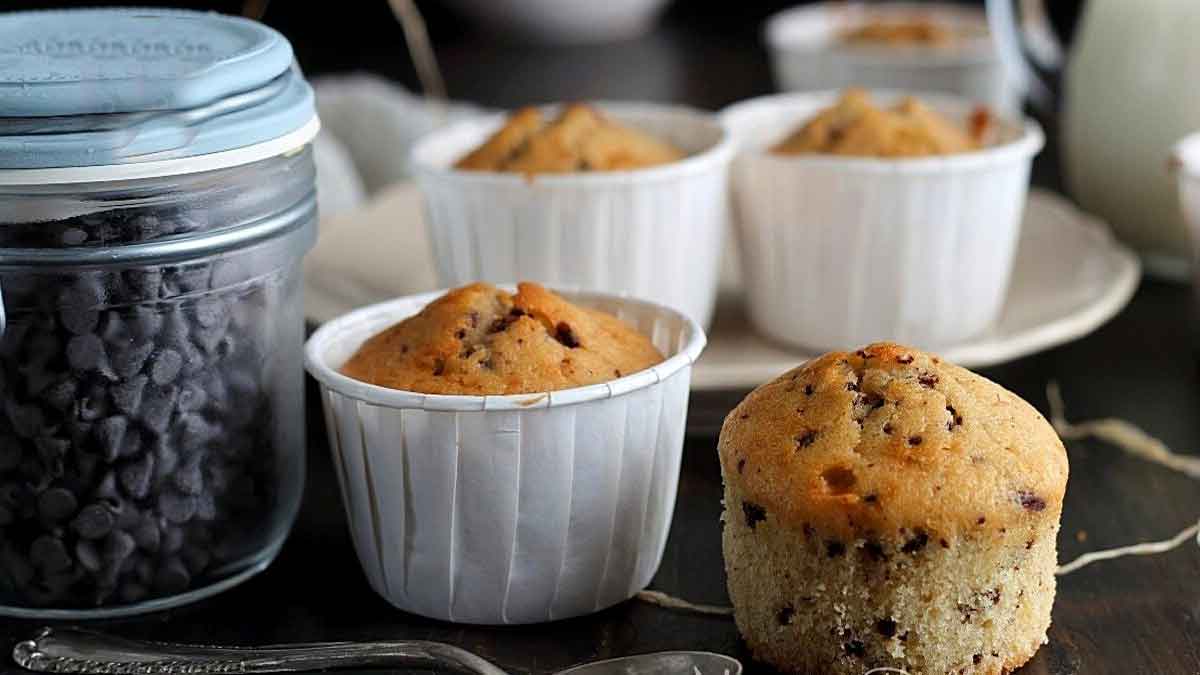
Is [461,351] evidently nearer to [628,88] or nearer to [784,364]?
[784,364]

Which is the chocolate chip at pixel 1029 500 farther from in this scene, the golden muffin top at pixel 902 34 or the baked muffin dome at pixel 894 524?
the golden muffin top at pixel 902 34

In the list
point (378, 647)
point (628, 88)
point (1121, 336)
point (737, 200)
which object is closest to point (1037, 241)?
point (1121, 336)

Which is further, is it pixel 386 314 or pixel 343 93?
pixel 343 93

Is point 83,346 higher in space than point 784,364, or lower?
higher

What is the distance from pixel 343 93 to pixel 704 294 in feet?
2.70

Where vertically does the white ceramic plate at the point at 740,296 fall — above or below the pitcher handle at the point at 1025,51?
below

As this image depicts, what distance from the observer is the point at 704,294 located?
121 cm

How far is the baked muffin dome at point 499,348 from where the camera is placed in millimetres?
837

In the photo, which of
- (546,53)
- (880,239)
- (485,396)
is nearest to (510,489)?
(485,396)

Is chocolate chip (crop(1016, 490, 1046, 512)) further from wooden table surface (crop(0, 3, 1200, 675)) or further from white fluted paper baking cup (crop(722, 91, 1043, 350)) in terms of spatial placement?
white fluted paper baking cup (crop(722, 91, 1043, 350))

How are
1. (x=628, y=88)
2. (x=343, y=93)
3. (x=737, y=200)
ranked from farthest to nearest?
(x=628, y=88) → (x=343, y=93) → (x=737, y=200)

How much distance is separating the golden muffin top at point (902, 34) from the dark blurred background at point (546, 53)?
0.55 m

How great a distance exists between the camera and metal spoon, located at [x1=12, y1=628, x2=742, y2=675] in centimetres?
79

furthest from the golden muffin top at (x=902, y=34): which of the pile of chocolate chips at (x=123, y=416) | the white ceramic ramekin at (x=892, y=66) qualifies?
the pile of chocolate chips at (x=123, y=416)
